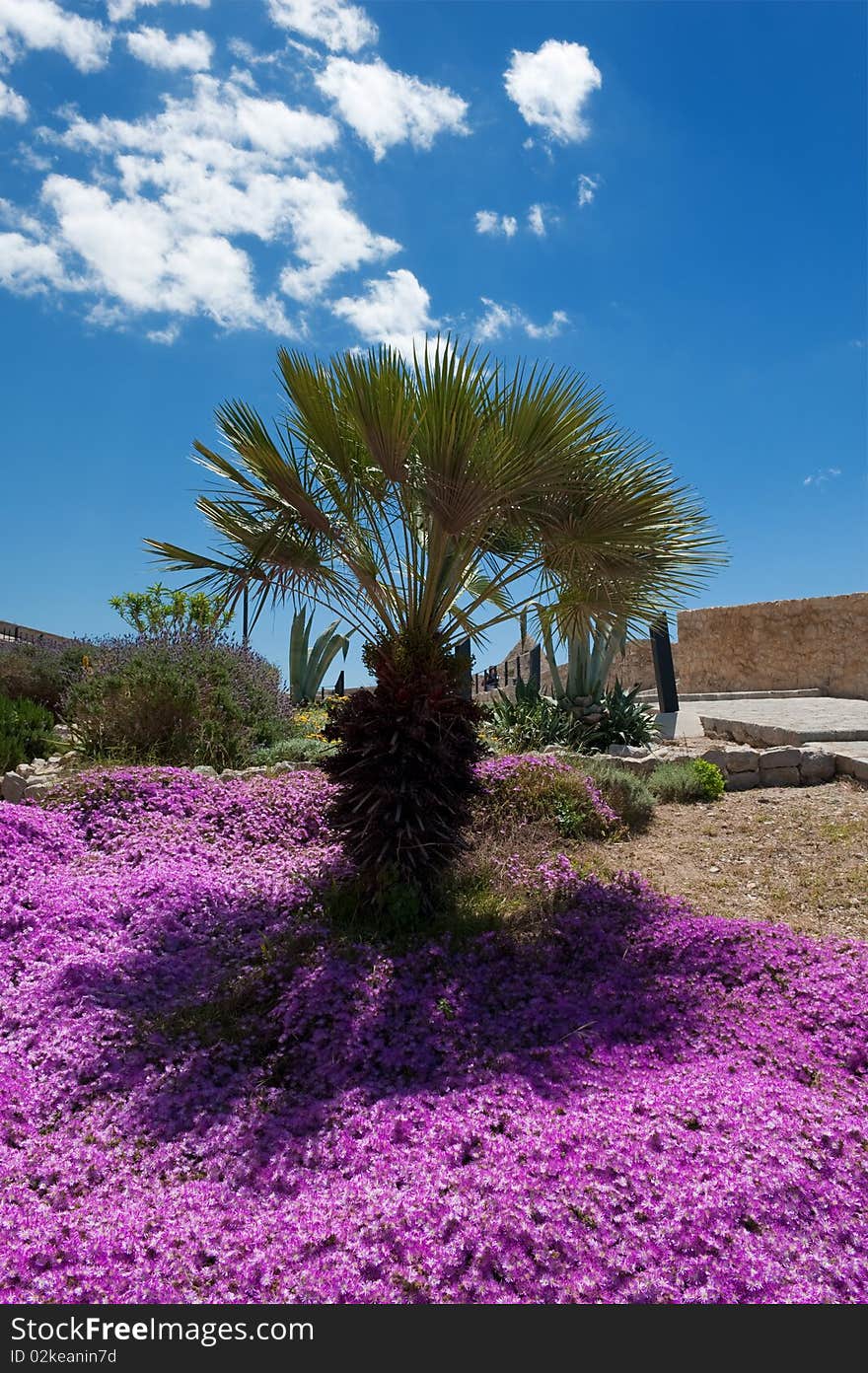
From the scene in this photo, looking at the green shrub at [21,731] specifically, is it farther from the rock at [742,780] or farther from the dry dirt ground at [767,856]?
the rock at [742,780]

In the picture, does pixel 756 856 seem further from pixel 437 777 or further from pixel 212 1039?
pixel 212 1039

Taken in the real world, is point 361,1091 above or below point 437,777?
below

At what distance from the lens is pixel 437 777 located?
5.50 metres

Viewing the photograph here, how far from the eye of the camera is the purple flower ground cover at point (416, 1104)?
8.88 feet

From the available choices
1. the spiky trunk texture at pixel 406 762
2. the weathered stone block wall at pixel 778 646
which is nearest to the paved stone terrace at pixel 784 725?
the weathered stone block wall at pixel 778 646

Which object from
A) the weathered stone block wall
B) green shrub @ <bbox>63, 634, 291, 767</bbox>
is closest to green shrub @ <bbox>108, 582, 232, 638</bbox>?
green shrub @ <bbox>63, 634, 291, 767</bbox>

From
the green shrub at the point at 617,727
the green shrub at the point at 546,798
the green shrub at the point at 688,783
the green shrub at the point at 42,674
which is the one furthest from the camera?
the green shrub at the point at 42,674

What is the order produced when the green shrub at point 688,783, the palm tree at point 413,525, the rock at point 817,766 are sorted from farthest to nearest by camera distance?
the rock at point 817,766 < the green shrub at point 688,783 < the palm tree at point 413,525

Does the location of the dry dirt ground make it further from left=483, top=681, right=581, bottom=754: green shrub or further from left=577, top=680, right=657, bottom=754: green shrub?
left=483, top=681, right=581, bottom=754: green shrub

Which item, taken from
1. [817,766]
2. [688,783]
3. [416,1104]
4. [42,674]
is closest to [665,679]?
[817,766]

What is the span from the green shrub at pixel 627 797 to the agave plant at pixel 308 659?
8.71 meters

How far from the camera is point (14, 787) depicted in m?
9.04

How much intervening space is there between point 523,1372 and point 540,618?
500cm

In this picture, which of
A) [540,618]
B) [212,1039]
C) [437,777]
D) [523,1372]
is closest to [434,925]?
[437,777]
